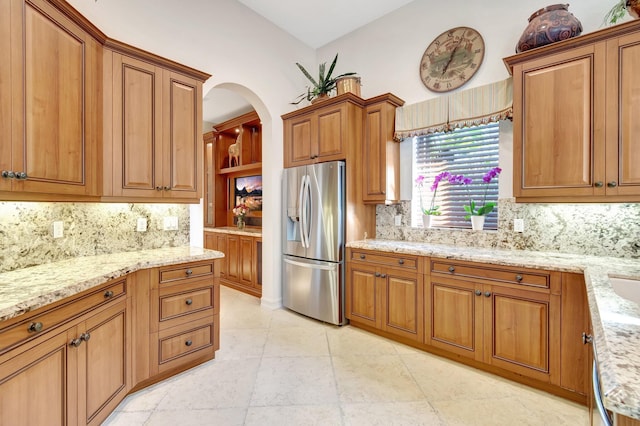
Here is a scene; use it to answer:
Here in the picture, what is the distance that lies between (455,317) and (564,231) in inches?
43.9

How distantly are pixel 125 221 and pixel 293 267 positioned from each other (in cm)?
177

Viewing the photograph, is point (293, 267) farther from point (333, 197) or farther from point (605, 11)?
point (605, 11)

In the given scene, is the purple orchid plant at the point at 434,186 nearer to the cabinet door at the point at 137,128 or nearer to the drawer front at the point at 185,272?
the drawer front at the point at 185,272

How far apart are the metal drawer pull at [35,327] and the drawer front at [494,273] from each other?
8.05 feet

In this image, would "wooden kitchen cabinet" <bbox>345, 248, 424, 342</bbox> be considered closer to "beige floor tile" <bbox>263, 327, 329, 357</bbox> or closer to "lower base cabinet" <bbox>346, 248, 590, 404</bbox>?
"lower base cabinet" <bbox>346, 248, 590, 404</bbox>

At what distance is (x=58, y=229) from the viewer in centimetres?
197

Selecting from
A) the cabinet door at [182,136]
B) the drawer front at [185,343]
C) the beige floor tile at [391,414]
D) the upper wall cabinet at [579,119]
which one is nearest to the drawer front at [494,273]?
the upper wall cabinet at [579,119]

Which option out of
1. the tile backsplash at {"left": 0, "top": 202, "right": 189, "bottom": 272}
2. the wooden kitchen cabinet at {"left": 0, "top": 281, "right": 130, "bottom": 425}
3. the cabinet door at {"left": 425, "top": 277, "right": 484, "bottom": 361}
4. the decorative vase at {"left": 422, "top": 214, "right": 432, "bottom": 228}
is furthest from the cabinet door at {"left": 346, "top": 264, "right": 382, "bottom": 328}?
the wooden kitchen cabinet at {"left": 0, "top": 281, "right": 130, "bottom": 425}

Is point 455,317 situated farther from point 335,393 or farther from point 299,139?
point 299,139

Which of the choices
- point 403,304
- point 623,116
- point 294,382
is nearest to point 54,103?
point 294,382

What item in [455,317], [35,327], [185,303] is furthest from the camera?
[455,317]

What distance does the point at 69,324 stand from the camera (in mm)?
1389

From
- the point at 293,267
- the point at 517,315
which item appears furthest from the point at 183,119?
the point at 517,315

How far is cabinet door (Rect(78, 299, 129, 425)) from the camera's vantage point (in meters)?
1.50
